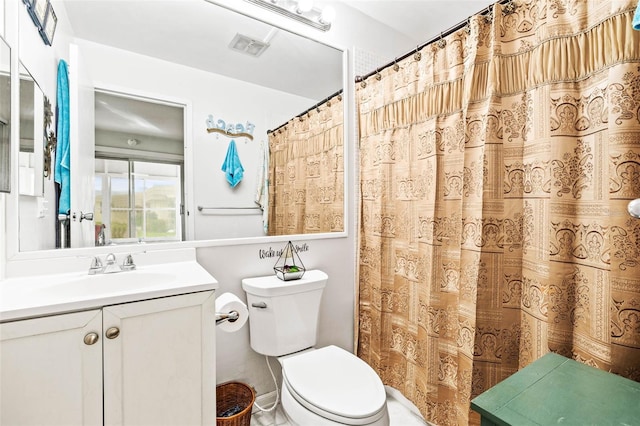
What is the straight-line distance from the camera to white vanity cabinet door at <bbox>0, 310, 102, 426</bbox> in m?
0.75

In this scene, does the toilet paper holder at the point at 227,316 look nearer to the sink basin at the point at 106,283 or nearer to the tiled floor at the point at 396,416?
the sink basin at the point at 106,283

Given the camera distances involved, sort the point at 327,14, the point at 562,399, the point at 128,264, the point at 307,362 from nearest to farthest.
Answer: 1. the point at 562,399
2. the point at 128,264
3. the point at 307,362
4. the point at 327,14

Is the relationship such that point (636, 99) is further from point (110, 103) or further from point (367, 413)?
point (110, 103)

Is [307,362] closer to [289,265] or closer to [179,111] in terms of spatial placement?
[289,265]

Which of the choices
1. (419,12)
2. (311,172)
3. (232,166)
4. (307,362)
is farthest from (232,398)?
(419,12)

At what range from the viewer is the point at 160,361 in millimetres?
910

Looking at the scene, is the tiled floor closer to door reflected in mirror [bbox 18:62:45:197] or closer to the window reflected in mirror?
the window reflected in mirror

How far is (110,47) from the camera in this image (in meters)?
1.32

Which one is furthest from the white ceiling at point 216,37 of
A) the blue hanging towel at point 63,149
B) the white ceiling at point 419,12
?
the blue hanging towel at point 63,149

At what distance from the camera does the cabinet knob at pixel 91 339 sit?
0.82m

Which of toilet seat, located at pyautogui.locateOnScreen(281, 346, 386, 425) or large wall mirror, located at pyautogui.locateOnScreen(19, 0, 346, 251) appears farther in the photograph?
large wall mirror, located at pyautogui.locateOnScreen(19, 0, 346, 251)

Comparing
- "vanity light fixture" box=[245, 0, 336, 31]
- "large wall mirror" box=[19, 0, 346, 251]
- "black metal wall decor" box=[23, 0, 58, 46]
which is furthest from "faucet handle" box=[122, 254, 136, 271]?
"vanity light fixture" box=[245, 0, 336, 31]

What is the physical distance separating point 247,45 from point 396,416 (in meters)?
2.18

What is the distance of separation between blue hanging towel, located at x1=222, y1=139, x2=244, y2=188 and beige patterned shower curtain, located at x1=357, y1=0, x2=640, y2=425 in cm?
81
